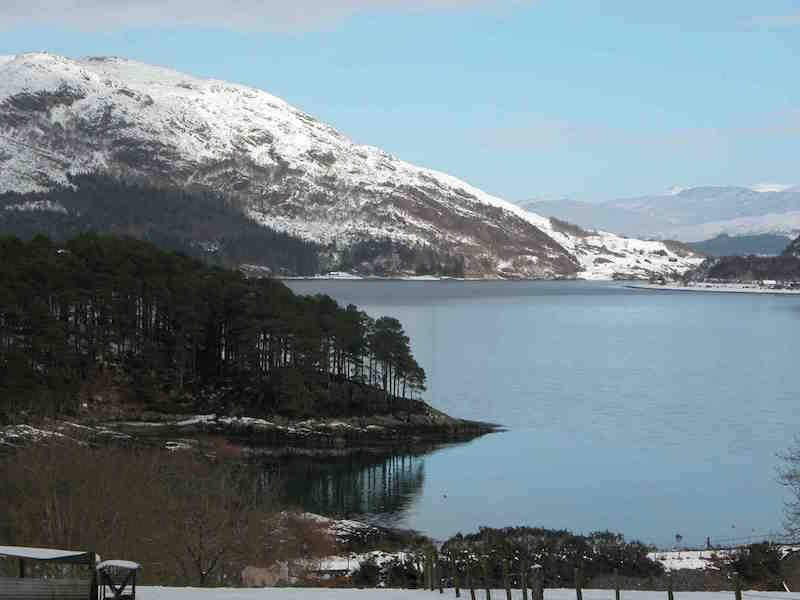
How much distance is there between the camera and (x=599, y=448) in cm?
6938

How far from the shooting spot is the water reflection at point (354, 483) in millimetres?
53875

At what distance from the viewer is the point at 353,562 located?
127ft

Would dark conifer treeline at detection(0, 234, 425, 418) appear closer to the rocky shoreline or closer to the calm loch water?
the rocky shoreline

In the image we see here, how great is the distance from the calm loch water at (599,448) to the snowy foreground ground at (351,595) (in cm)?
2612

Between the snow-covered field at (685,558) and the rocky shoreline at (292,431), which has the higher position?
the rocky shoreline at (292,431)

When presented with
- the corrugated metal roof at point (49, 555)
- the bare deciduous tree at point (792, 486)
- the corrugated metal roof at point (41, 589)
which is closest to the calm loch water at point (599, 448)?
the bare deciduous tree at point (792, 486)

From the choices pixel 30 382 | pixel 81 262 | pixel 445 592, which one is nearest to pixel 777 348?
pixel 81 262

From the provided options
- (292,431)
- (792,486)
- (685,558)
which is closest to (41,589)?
(685,558)

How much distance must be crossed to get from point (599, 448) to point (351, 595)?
1964 inches

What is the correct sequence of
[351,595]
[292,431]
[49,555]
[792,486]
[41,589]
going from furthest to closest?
[292,431] → [792,486] → [351,595] → [49,555] → [41,589]

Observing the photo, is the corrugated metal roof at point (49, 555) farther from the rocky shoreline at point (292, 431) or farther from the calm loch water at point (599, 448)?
the rocky shoreline at point (292, 431)

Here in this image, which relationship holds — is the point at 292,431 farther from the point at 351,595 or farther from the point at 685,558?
the point at 351,595

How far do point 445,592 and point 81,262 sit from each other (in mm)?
63666

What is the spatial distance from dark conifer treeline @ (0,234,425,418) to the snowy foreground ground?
51731mm
